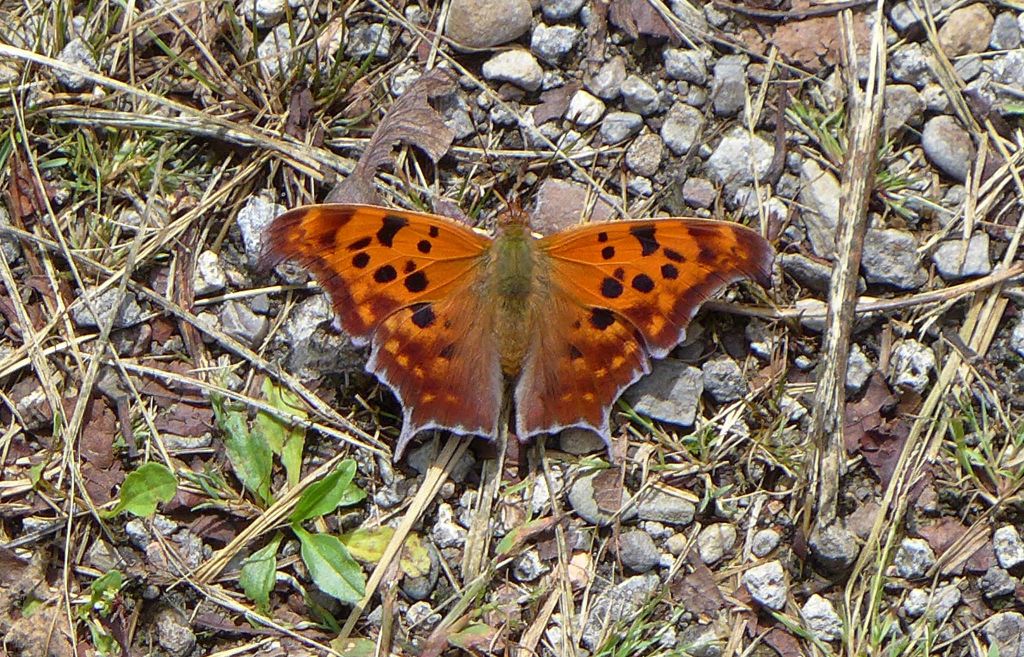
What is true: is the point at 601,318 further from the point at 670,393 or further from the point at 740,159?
the point at 740,159

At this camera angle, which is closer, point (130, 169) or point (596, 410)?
point (596, 410)

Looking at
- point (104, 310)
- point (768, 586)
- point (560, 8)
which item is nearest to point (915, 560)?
point (768, 586)

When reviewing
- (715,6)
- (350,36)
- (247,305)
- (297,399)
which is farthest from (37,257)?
(715,6)

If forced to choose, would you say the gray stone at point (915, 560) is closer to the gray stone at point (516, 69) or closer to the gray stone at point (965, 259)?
the gray stone at point (965, 259)

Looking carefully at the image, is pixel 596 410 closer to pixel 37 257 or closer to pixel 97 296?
pixel 97 296

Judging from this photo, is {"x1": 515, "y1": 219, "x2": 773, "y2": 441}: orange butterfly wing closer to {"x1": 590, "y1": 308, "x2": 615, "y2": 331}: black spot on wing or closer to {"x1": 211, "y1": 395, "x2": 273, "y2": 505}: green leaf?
{"x1": 590, "y1": 308, "x2": 615, "y2": 331}: black spot on wing

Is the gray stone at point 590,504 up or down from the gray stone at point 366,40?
down

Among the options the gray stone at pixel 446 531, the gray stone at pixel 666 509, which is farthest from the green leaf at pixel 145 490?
the gray stone at pixel 666 509
